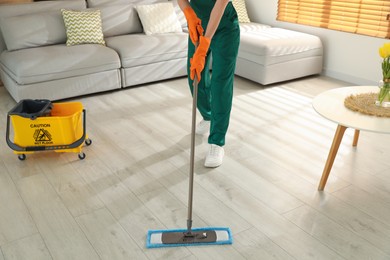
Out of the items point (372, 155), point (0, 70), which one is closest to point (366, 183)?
point (372, 155)

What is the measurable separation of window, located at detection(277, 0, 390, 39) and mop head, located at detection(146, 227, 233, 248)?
2.61 meters

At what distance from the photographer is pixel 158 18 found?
3.93 m

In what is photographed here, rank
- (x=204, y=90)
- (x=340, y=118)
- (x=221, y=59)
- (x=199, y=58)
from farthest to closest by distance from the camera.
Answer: (x=204, y=90) < (x=221, y=59) < (x=340, y=118) < (x=199, y=58)

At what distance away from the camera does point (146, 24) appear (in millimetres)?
3896

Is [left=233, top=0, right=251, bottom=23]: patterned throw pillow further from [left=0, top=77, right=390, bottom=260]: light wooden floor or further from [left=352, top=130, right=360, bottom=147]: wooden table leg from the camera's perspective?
[left=352, top=130, right=360, bottom=147]: wooden table leg

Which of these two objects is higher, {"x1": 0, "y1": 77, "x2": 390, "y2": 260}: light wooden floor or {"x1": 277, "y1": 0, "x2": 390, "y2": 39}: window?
{"x1": 277, "y1": 0, "x2": 390, "y2": 39}: window

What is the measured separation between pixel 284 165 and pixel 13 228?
1.49 m

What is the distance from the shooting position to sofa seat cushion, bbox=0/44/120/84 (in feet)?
10.1

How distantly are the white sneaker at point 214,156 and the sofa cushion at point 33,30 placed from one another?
6.56ft

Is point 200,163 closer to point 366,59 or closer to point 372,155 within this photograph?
point 372,155

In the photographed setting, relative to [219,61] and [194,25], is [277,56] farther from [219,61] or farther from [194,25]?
[194,25]

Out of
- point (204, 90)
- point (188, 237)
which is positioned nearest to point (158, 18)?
point (204, 90)

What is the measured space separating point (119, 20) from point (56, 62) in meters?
A: 0.98

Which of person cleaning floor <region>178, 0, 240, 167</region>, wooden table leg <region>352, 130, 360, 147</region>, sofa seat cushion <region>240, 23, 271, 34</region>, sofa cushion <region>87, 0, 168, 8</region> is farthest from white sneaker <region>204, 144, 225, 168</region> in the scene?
sofa cushion <region>87, 0, 168, 8</region>
